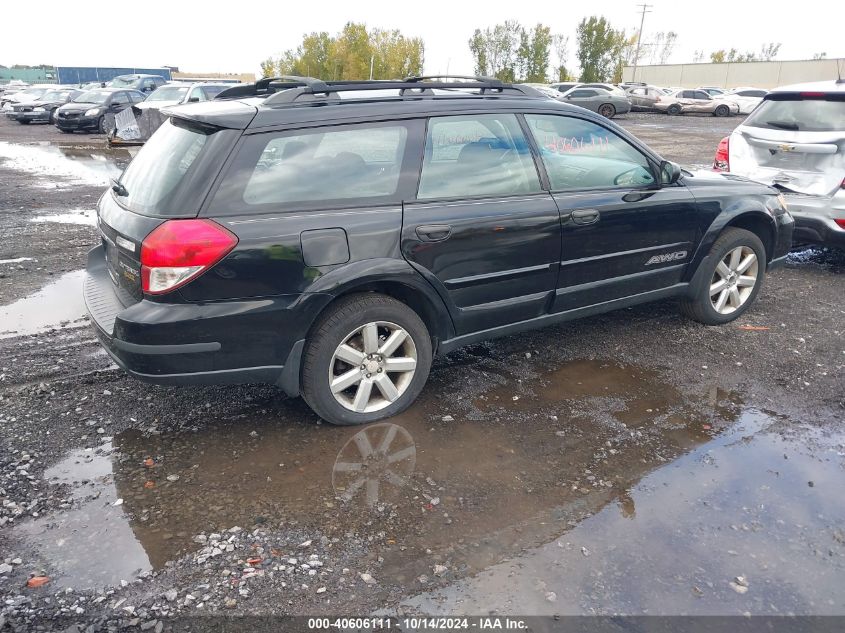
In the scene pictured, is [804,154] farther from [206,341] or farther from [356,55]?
[356,55]

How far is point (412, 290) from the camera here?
3742 mm

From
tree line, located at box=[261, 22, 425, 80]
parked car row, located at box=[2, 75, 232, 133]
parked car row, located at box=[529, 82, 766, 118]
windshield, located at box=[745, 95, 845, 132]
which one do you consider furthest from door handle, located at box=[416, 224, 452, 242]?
tree line, located at box=[261, 22, 425, 80]

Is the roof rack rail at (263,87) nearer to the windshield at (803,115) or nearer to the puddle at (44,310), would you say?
the puddle at (44,310)

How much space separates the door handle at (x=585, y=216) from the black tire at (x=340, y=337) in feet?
3.99

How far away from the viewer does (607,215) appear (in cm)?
432

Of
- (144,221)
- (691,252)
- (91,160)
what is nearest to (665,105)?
(91,160)

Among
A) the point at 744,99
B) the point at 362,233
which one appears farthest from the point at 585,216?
the point at 744,99

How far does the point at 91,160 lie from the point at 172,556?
49.0 ft

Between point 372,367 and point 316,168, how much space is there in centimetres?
111

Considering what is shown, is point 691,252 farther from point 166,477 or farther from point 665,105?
point 665,105

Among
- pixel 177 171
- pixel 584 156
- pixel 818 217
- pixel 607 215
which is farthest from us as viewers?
pixel 818 217

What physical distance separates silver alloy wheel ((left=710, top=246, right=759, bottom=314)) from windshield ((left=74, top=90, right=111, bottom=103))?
2184 centimetres

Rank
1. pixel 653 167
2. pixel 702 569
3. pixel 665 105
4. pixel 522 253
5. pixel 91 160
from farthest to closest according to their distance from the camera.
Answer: pixel 665 105 < pixel 91 160 < pixel 653 167 < pixel 522 253 < pixel 702 569

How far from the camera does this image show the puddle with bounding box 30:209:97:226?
8680mm
